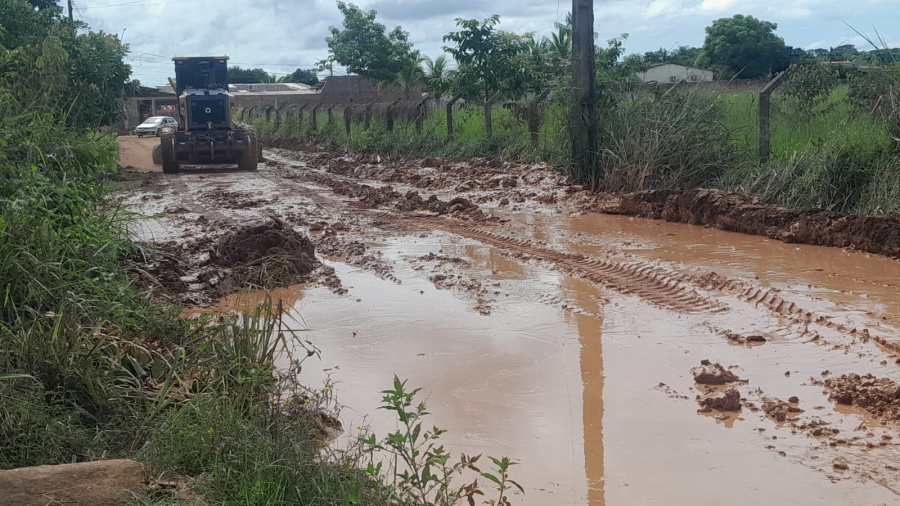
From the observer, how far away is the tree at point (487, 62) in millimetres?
19344

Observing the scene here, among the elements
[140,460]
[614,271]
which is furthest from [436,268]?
[140,460]

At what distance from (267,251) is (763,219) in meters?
5.87

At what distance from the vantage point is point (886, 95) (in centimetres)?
1023

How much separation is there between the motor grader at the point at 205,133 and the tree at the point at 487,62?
574 centimetres

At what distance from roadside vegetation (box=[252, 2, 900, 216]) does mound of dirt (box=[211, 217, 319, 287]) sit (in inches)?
237

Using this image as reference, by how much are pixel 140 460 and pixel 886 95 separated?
9.94 meters

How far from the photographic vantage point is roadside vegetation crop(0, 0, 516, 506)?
3.38 meters

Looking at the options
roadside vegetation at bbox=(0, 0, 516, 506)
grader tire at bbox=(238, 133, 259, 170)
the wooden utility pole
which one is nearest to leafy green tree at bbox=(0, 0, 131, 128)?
grader tire at bbox=(238, 133, 259, 170)

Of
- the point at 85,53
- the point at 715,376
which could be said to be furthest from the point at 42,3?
the point at 715,376

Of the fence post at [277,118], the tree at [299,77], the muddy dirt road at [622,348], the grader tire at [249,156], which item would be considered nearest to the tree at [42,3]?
the grader tire at [249,156]

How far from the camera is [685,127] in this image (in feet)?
41.5

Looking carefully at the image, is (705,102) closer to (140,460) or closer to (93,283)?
(93,283)

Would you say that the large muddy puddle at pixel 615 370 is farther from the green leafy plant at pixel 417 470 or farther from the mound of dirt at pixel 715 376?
the green leafy plant at pixel 417 470

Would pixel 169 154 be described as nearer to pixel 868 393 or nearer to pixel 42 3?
pixel 42 3
